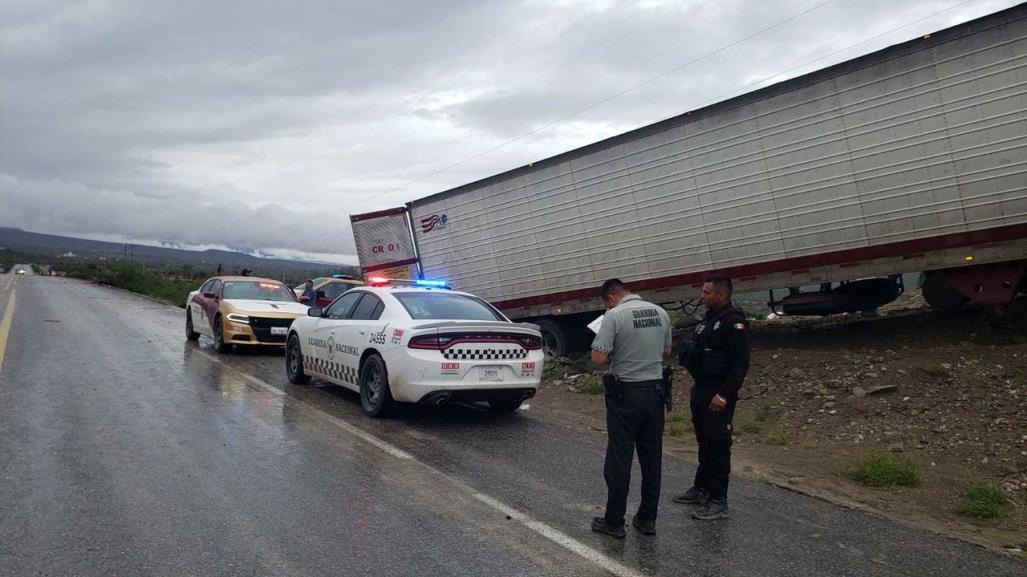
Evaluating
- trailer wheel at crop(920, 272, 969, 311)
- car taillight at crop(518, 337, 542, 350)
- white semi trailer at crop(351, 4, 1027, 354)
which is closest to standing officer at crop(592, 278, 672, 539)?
car taillight at crop(518, 337, 542, 350)

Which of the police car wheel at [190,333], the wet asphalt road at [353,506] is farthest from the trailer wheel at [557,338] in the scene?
the police car wheel at [190,333]

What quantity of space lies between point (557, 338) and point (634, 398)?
29.3 ft

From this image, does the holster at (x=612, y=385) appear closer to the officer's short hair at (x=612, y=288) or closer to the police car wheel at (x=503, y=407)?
the officer's short hair at (x=612, y=288)

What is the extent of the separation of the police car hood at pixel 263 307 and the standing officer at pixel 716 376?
1037 centimetres

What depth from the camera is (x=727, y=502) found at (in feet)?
18.3

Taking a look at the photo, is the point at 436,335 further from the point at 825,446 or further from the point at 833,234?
the point at 833,234

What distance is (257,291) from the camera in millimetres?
15109

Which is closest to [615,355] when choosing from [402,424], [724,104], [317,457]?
[317,457]

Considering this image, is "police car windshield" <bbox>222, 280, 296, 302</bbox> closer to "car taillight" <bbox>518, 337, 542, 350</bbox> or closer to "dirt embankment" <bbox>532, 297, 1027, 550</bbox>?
"dirt embankment" <bbox>532, 297, 1027, 550</bbox>

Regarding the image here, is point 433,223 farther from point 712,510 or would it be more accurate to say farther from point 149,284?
point 149,284

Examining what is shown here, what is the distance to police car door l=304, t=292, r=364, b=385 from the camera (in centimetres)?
916

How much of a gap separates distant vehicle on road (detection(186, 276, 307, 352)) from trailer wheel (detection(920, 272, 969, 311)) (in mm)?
10108

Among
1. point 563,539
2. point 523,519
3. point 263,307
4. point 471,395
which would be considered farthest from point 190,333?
point 563,539

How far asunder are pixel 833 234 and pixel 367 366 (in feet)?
21.2
